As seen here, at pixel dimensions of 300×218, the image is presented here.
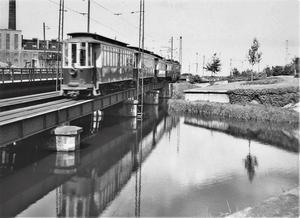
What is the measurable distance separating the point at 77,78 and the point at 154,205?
36.4 feet

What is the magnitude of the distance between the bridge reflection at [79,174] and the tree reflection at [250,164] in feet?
16.1

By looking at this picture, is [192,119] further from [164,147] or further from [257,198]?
[257,198]

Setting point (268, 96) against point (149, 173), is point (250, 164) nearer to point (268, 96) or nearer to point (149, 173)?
point (149, 173)

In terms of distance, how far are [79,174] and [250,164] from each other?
821cm

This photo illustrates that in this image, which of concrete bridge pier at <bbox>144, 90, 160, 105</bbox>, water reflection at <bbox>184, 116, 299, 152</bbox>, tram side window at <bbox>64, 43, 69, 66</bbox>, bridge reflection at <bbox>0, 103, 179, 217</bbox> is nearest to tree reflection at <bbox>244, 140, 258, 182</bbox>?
water reflection at <bbox>184, 116, 299, 152</bbox>

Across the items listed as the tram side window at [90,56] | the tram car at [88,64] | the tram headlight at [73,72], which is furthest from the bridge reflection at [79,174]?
the tram side window at [90,56]

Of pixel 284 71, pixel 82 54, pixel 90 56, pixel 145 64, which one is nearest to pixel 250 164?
pixel 90 56

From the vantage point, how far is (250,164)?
1872cm

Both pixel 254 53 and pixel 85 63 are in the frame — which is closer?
pixel 85 63

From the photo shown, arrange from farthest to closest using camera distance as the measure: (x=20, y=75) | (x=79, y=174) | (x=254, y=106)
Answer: (x=254, y=106)
(x=20, y=75)
(x=79, y=174)

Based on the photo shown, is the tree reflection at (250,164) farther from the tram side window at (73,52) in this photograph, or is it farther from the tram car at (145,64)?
the tram car at (145,64)

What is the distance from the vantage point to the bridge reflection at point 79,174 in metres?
12.9

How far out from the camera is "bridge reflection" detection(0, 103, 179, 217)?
12898 millimetres

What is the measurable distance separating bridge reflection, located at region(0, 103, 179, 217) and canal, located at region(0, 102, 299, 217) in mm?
33
